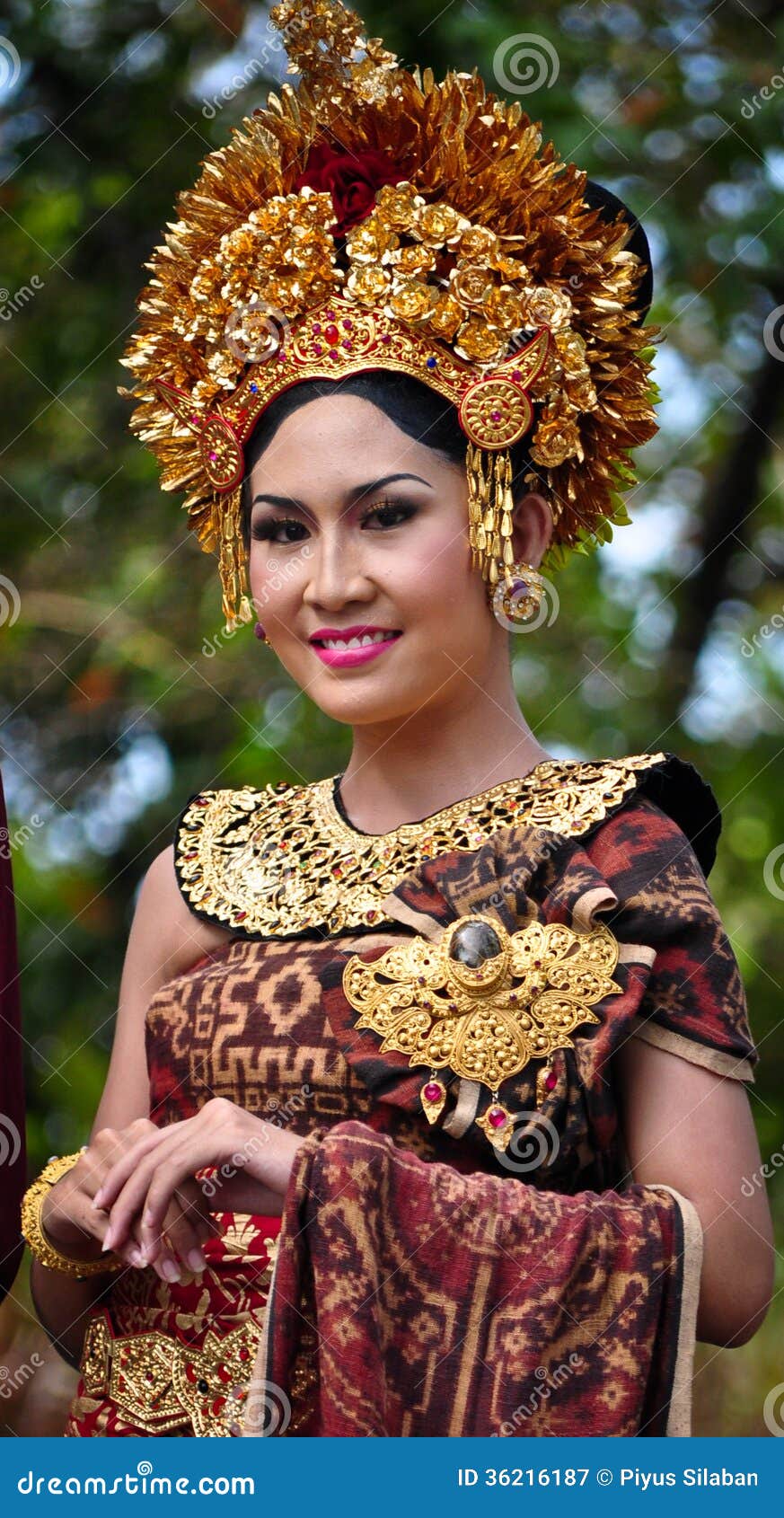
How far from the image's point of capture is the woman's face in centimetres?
283

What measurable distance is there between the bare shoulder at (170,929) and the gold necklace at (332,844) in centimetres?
3

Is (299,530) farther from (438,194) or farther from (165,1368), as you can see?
(165,1368)

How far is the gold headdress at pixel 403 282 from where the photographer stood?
9.58 feet

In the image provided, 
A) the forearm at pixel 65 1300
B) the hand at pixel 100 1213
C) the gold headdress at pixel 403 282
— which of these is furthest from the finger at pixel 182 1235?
the gold headdress at pixel 403 282

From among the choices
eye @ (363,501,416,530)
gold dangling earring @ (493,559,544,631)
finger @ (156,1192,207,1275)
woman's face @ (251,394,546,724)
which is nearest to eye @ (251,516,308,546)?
woman's face @ (251,394,546,724)

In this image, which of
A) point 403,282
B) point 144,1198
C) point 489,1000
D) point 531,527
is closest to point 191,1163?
point 144,1198

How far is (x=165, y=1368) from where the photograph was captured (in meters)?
2.79

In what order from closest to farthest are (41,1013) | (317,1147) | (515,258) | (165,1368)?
(317,1147), (165,1368), (515,258), (41,1013)

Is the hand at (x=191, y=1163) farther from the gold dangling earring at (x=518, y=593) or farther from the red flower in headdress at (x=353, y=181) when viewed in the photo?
the red flower in headdress at (x=353, y=181)

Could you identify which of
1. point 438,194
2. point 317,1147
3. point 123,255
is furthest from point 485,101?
point 123,255

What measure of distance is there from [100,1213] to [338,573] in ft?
2.93

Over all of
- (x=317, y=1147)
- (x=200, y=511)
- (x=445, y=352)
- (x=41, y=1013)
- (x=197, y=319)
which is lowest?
(x=41, y=1013)

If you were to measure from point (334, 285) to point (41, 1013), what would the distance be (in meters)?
2.51

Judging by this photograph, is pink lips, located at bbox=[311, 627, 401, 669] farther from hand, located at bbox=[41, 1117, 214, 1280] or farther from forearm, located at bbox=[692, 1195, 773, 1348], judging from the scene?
forearm, located at bbox=[692, 1195, 773, 1348]
